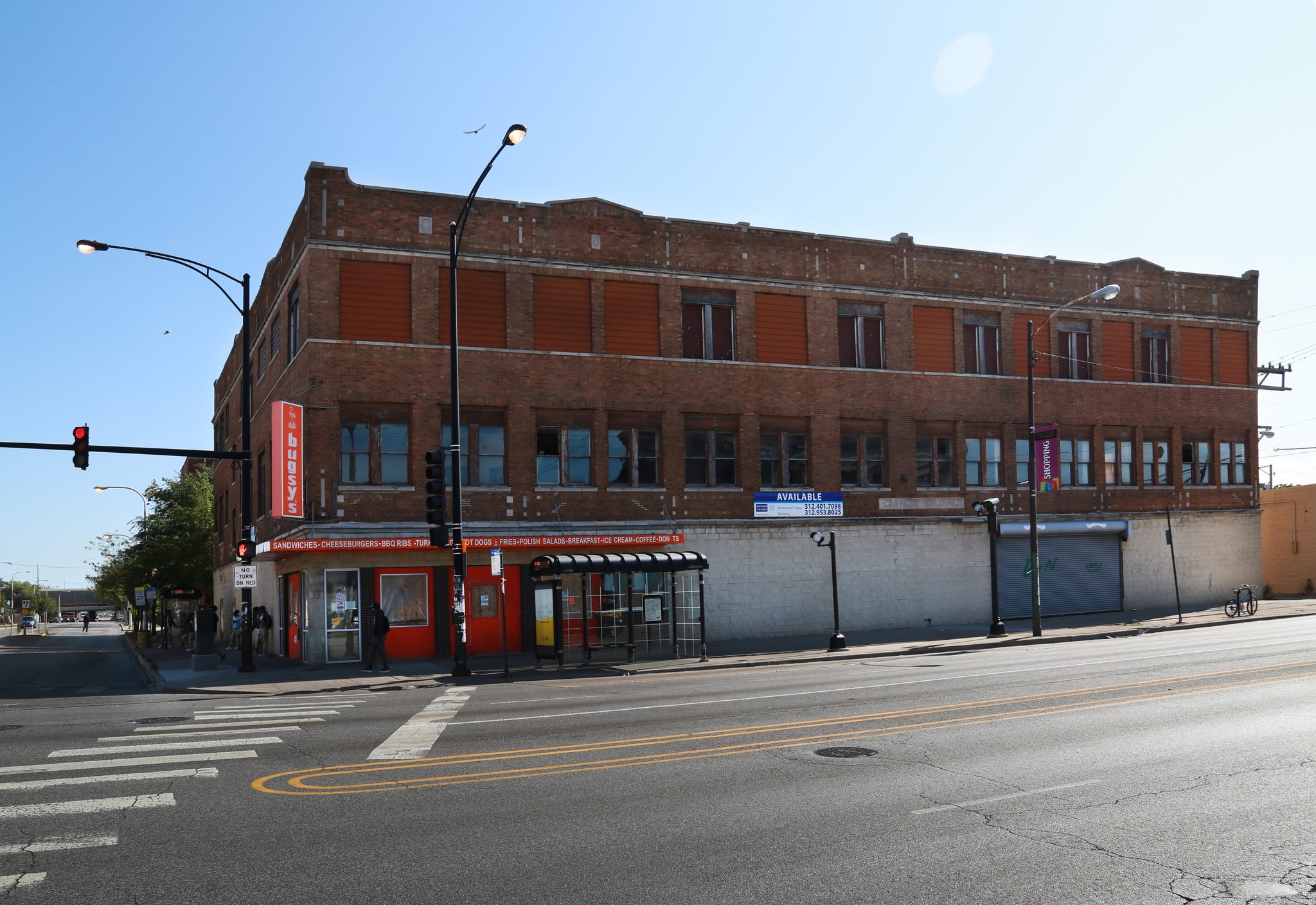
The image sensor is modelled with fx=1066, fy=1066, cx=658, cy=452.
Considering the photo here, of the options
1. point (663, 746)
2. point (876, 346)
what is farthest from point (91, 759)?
point (876, 346)

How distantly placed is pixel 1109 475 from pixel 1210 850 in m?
35.0

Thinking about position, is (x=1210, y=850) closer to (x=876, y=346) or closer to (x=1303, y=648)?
(x=1303, y=648)

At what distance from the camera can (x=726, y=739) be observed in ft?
41.9

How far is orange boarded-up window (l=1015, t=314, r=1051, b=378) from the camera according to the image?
38.6 metres

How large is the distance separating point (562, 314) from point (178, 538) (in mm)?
41607

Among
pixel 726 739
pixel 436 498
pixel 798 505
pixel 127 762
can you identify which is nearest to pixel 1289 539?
pixel 798 505

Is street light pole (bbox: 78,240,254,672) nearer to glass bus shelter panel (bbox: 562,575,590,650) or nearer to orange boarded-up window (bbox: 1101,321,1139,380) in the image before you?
glass bus shelter panel (bbox: 562,575,590,650)

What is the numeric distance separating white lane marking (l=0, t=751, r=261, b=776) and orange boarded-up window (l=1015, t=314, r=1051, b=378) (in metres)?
32.3

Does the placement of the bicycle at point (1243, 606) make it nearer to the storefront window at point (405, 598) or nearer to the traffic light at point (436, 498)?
the storefront window at point (405, 598)

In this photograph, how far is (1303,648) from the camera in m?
21.8

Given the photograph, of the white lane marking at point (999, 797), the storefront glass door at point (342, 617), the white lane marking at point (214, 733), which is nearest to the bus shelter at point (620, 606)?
the storefront glass door at point (342, 617)

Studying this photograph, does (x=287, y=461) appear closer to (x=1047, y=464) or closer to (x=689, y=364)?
(x=689, y=364)

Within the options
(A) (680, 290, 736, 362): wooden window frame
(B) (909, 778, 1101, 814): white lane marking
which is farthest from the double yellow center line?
(A) (680, 290, 736, 362): wooden window frame

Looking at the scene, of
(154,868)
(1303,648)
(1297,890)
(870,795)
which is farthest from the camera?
(1303,648)
